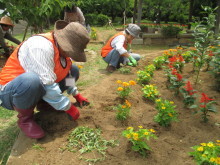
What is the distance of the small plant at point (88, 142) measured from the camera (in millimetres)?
1941

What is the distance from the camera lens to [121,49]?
4203mm

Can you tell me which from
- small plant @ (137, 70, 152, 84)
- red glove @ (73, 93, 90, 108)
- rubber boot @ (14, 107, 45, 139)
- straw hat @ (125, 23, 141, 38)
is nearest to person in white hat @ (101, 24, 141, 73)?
straw hat @ (125, 23, 141, 38)

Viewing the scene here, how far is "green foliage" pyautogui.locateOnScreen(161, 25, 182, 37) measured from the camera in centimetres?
837

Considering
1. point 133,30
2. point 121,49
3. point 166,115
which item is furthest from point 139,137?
point 133,30

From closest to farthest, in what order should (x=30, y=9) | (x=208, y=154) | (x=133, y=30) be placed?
(x=208, y=154), (x=30, y=9), (x=133, y=30)

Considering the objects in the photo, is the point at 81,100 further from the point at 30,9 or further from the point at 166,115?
the point at 30,9

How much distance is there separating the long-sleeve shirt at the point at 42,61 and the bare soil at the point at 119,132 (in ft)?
1.38

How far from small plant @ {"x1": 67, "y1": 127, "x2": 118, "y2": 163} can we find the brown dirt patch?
0.05 meters

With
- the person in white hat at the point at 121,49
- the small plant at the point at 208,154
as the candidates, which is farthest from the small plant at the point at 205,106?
the person in white hat at the point at 121,49

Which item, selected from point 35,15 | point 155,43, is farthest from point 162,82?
point 155,43

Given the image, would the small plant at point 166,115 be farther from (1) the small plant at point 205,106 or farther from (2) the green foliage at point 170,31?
(2) the green foliage at point 170,31

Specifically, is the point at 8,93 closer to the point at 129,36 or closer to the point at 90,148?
the point at 90,148

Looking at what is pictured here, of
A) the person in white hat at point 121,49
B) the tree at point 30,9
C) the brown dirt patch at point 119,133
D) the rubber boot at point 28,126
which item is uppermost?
the tree at point 30,9

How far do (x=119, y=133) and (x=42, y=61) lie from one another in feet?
3.45
